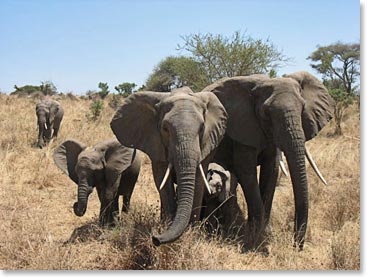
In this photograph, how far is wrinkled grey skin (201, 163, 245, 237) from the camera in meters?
6.14

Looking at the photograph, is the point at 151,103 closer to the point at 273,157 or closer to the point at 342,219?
the point at 273,157

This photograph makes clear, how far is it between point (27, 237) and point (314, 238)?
3463mm

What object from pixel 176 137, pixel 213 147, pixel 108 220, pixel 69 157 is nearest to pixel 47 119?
pixel 69 157

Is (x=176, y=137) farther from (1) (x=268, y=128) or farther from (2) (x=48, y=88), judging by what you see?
(2) (x=48, y=88)

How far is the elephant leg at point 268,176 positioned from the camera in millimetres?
6609

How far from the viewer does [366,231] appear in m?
5.46

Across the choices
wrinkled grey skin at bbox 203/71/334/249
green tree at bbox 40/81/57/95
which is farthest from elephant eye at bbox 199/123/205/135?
green tree at bbox 40/81/57/95

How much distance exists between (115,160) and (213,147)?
6.37ft

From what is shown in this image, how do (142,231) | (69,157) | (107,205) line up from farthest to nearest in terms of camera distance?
(69,157)
(107,205)
(142,231)

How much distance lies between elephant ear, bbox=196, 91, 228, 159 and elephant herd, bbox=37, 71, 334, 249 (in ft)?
0.04

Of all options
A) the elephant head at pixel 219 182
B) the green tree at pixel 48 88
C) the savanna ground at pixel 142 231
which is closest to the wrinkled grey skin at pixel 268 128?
the elephant head at pixel 219 182

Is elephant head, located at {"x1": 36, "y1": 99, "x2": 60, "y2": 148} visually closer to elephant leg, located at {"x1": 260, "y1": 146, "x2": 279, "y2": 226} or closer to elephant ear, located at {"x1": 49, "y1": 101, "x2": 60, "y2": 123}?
elephant ear, located at {"x1": 49, "y1": 101, "x2": 60, "y2": 123}

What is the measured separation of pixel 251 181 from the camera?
621 centimetres

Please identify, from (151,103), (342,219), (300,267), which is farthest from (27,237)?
(342,219)
